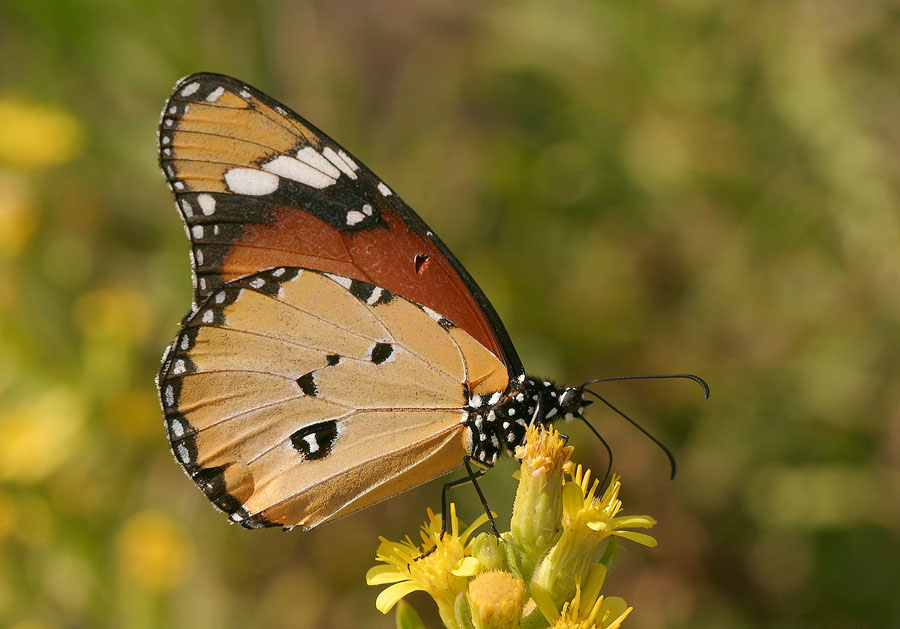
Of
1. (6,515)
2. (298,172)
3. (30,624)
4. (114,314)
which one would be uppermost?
(298,172)

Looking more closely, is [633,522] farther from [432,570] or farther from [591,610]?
[432,570]

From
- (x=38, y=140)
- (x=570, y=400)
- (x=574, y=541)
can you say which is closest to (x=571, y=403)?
(x=570, y=400)

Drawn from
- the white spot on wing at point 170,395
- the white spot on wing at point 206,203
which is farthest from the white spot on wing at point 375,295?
the white spot on wing at point 170,395

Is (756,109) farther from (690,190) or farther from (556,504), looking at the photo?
(556,504)

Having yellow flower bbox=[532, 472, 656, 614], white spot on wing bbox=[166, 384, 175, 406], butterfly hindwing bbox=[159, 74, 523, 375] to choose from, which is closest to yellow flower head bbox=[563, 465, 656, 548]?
yellow flower bbox=[532, 472, 656, 614]

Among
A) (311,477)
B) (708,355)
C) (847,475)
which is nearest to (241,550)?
(311,477)

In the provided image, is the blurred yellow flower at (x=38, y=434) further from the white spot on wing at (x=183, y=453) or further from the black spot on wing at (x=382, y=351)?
the black spot on wing at (x=382, y=351)

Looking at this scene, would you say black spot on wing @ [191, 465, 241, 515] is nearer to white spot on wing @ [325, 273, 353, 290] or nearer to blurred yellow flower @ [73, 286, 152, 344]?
white spot on wing @ [325, 273, 353, 290]
